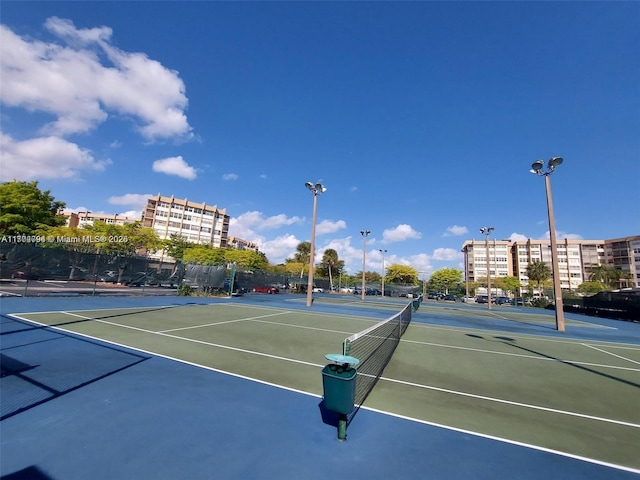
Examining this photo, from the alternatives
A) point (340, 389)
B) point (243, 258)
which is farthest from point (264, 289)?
point (340, 389)

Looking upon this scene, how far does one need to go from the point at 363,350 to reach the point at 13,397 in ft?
22.4

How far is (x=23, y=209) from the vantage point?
109ft

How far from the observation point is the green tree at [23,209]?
3197 centimetres

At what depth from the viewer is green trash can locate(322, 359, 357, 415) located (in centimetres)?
369

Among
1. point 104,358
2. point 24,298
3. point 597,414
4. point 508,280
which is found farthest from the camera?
point 508,280

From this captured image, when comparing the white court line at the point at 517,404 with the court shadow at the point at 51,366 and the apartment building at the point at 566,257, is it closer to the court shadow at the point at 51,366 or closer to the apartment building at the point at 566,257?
the court shadow at the point at 51,366

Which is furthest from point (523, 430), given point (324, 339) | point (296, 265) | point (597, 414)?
point (296, 265)

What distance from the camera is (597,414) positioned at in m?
5.09

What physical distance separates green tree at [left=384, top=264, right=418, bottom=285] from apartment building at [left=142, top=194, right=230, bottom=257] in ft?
205

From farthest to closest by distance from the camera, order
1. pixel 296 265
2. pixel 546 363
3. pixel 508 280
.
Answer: pixel 508 280 → pixel 296 265 → pixel 546 363

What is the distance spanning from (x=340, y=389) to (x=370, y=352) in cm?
413

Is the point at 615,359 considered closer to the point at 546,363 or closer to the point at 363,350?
the point at 546,363

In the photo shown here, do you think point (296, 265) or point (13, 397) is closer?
point (13, 397)

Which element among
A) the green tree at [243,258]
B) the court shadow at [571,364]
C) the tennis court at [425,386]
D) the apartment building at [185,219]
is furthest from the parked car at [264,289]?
the apartment building at [185,219]
